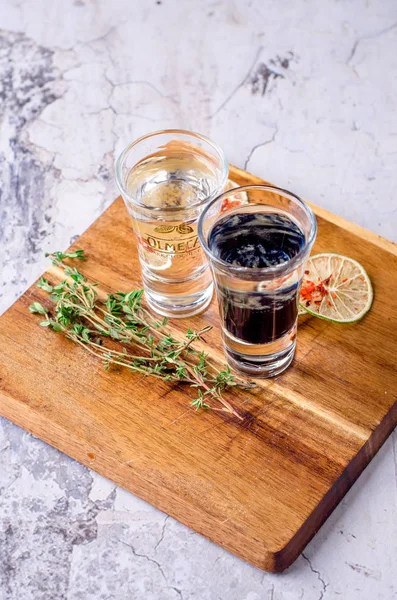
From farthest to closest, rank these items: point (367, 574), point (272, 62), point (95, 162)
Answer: point (272, 62) → point (95, 162) → point (367, 574)

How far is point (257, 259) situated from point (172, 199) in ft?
1.02

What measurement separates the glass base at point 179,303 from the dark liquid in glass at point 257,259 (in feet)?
0.71

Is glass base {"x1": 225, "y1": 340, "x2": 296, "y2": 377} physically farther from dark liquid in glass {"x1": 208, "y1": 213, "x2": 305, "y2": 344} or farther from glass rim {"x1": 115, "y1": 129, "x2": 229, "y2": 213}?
glass rim {"x1": 115, "y1": 129, "x2": 229, "y2": 213}

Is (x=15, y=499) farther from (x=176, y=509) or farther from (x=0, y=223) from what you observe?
(x=0, y=223)

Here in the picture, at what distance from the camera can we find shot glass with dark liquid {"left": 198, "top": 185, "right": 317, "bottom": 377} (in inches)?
71.1

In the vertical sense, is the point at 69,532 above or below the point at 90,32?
below

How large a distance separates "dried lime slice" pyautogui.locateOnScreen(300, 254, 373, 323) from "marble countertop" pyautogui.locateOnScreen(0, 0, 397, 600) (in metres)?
0.31

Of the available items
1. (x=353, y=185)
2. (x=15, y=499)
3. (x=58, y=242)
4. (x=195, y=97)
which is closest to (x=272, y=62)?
(x=195, y=97)

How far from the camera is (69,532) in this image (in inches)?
76.2

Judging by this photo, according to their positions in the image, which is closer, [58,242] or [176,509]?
[176,509]

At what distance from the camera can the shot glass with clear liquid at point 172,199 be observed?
78.2 inches

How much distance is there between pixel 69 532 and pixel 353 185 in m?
Answer: 1.26

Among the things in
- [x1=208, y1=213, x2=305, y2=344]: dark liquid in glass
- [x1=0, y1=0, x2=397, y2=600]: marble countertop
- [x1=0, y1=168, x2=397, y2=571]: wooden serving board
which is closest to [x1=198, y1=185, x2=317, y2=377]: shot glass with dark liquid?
[x1=208, y1=213, x2=305, y2=344]: dark liquid in glass

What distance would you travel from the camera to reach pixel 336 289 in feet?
7.02
